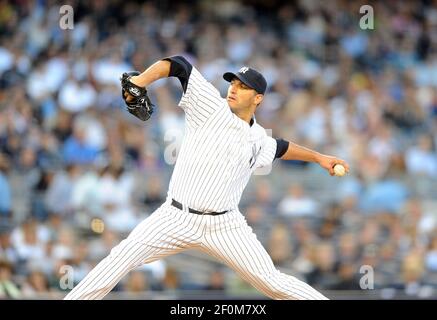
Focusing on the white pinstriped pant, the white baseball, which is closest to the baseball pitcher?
the white pinstriped pant

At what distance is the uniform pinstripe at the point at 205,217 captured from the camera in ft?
21.2

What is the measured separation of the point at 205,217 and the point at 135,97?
896 millimetres

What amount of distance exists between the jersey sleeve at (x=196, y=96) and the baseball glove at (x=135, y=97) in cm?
23

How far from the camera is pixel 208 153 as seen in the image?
6539 mm

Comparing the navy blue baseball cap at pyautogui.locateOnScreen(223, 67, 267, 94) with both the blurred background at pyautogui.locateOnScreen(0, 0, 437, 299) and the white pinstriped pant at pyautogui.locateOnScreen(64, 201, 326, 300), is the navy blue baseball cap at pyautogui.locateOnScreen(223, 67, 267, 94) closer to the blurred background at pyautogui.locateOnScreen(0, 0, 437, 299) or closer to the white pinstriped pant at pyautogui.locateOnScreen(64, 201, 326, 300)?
the white pinstriped pant at pyautogui.locateOnScreen(64, 201, 326, 300)

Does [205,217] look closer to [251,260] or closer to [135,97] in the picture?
[251,260]

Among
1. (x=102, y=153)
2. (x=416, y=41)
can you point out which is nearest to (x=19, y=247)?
(x=102, y=153)

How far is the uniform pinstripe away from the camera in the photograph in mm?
6461

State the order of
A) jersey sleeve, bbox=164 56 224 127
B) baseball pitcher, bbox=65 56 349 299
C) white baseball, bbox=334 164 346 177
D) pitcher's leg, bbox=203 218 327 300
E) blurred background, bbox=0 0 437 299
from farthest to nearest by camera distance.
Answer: blurred background, bbox=0 0 437 299
white baseball, bbox=334 164 346 177
pitcher's leg, bbox=203 218 327 300
baseball pitcher, bbox=65 56 349 299
jersey sleeve, bbox=164 56 224 127

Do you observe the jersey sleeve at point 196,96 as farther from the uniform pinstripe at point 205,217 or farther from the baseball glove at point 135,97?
Result: the baseball glove at point 135,97

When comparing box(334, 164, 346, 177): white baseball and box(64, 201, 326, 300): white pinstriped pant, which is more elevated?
box(334, 164, 346, 177): white baseball

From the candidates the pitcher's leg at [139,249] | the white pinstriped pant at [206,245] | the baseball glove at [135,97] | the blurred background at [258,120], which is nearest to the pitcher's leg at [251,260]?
the white pinstriped pant at [206,245]

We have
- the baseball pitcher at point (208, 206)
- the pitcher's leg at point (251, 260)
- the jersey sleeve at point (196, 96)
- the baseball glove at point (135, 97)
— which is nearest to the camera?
the baseball glove at point (135, 97)

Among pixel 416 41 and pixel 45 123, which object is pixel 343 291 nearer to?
pixel 45 123
